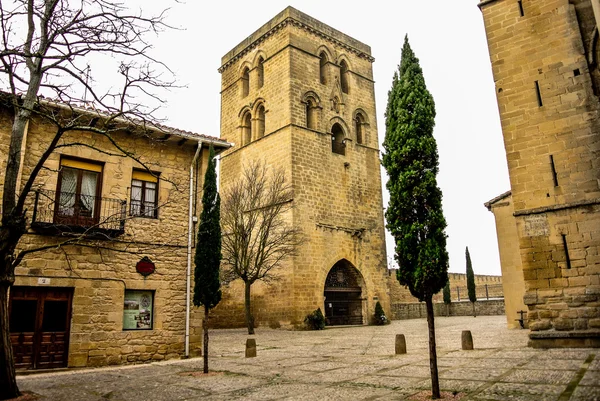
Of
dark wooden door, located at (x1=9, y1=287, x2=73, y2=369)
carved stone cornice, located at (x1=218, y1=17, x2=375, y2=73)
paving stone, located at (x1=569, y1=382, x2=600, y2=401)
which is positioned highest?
carved stone cornice, located at (x1=218, y1=17, x2=375, y2=73)

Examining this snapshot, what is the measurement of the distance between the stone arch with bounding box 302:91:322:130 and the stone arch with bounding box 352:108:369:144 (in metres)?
2.84

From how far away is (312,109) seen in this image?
2438 centimetres

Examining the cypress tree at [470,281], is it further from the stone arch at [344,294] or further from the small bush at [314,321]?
the small bush at [314,321]

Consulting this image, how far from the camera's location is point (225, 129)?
92.2 ft

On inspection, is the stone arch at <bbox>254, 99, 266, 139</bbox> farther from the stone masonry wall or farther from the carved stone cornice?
the stone masonry wall

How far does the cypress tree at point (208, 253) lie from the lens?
9.68 meters

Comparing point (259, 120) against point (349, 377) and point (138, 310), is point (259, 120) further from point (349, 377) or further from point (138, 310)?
point (349, 377)

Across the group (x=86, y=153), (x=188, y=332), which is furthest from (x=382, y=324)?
(x=86, y=153)

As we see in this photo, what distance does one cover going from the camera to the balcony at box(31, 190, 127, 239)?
32.2 feet

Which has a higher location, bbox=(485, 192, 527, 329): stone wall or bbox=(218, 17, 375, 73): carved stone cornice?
bbox=(218, 17, 375, 73): carved stone cornice

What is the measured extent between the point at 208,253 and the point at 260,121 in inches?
658

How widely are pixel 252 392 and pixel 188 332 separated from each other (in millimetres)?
5355

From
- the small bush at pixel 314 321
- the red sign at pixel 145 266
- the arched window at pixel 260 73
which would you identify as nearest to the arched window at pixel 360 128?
the arched window at pixel 260 73

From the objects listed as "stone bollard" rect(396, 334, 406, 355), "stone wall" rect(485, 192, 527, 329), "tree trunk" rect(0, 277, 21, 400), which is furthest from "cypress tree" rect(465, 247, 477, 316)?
"tree trunk" rect(0, 277, 21, 400)
